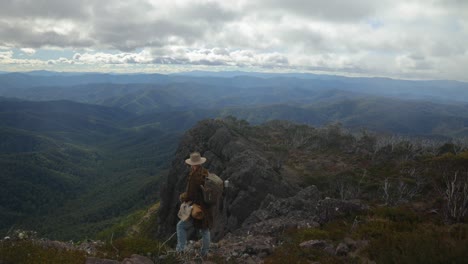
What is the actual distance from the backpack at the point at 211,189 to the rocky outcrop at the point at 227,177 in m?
1.66

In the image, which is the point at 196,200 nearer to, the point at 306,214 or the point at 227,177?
the point at 306,214

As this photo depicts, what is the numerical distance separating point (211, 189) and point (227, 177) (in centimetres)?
3184

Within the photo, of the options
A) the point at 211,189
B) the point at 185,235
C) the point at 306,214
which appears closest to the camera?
the point at 211,189

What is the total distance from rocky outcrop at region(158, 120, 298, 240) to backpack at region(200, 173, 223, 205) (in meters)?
1.66

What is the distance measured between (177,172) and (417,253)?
54.7 metres

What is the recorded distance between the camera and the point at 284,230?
47.7 feet

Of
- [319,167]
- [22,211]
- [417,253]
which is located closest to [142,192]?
[22,211]

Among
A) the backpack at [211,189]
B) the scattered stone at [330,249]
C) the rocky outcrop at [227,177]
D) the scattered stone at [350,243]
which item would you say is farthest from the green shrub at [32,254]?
the scattered stone at [350,243]

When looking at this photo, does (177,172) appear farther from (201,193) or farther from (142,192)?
(142,192)

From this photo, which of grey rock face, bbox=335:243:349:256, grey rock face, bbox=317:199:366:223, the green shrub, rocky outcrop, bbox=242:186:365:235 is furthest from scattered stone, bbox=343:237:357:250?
the green shrub

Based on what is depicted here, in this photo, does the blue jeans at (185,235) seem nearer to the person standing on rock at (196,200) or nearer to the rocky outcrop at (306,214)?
the person standing on rock at (196,200)

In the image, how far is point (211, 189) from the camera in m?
10.7

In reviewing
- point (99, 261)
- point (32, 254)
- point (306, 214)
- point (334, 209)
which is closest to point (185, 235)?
point (99, 261)

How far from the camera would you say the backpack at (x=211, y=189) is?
35.1 feet
